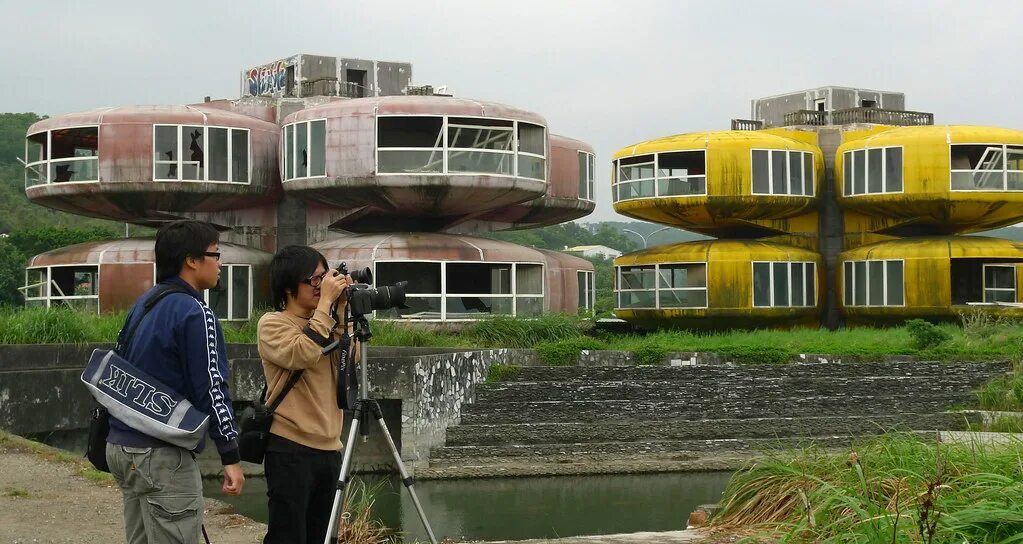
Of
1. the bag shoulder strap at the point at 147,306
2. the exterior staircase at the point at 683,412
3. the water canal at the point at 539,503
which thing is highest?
the bag shoulder strap at the point at 147,306

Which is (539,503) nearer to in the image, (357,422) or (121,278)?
(357,422)

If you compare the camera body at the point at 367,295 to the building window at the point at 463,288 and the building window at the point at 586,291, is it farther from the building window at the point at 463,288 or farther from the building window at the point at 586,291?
the building window at the point at 586,291

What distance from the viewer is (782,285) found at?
35094 mm

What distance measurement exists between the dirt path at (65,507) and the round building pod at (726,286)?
23415 millimetres

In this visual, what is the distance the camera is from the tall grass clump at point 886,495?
6.22 m

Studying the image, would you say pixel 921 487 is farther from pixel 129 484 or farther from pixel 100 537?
pixel 100 537

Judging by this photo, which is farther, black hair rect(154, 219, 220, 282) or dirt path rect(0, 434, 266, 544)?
dirt path rect(0, 434, 266, 544)

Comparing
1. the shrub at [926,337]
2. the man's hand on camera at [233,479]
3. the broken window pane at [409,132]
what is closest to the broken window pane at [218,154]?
the broken window pane at [409,132]

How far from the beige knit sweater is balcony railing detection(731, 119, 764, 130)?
36.6 meters

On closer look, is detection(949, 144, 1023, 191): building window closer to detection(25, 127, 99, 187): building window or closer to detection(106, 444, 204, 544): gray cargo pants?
detection(25, 127, 99, 187): building window

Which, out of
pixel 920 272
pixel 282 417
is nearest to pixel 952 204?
pixel 920 272

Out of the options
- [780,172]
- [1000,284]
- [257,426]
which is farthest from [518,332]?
[257,426]

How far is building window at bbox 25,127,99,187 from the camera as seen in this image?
31109 mm

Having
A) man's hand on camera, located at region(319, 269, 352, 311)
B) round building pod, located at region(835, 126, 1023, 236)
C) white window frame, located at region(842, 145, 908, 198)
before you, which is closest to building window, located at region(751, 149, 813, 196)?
white window frame, located at region(842, 145, 908, 198)
